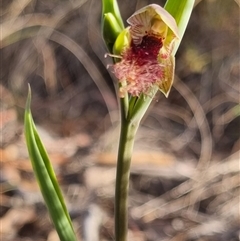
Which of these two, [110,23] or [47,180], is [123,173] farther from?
[110,23]

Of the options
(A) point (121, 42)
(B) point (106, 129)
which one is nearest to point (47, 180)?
(A) point (121, 42)

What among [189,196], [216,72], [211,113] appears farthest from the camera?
[216,72]

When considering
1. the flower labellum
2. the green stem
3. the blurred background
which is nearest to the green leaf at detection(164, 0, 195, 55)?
the flower labellum

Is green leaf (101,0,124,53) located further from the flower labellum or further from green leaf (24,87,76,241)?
green leaf (24,87,76,241)

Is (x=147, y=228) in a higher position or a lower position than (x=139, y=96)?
lower

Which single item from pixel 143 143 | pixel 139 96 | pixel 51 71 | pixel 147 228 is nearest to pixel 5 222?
pixel 147 228

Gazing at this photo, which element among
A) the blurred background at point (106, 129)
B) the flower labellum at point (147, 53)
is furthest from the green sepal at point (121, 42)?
the blurred background at point (106, 129)

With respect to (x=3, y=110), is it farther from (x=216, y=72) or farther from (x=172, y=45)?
(x=172, y=45)
